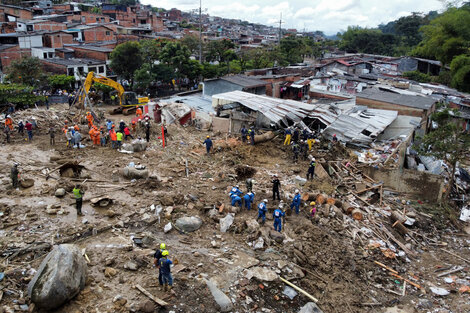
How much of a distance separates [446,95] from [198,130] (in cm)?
2187

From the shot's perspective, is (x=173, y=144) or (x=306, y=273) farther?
(x=173, y=144)

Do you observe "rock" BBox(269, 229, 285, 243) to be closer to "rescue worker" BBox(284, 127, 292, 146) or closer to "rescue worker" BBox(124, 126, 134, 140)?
"rescue worker" BBox(284, 127, 292, 146)

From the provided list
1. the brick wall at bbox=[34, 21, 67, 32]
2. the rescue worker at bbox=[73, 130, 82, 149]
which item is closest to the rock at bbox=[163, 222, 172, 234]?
the rescue worker at bbox=[73, 130, 82, 149]

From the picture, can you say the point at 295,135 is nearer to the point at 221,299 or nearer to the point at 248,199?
the point at 248,199

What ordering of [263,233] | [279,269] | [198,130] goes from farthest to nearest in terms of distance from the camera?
[198,130] < [263,233] < [279,269]

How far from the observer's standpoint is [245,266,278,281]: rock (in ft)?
30.2

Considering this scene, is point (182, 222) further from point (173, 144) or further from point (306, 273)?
point (173, 144)

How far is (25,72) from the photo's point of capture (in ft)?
89.4

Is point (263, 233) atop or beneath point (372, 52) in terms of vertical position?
beneath

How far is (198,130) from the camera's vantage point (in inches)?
843

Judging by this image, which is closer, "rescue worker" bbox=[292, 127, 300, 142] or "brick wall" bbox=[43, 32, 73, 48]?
"rescue worker" bbox=[292, 127, 300, 142]

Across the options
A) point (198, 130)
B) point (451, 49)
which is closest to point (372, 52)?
point (451, 49)

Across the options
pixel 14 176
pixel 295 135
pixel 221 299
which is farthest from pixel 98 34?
pixel 221 299

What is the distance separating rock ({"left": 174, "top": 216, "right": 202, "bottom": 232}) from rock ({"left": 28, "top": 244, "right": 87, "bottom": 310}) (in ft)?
11.7
